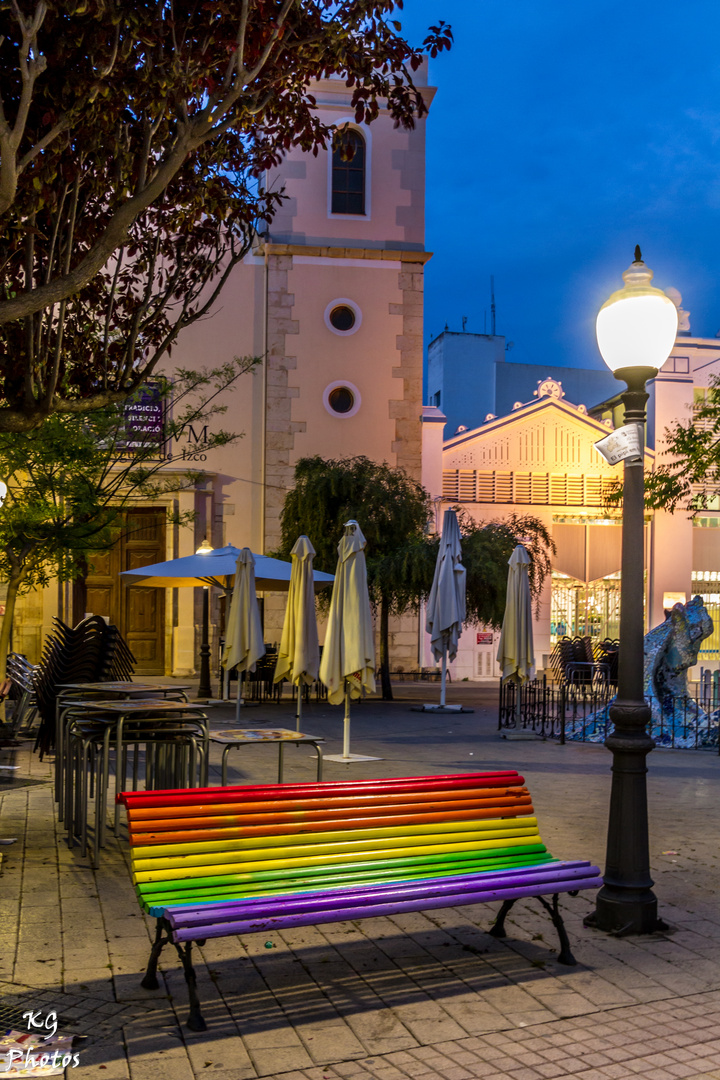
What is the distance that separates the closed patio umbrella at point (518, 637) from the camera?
575 inches

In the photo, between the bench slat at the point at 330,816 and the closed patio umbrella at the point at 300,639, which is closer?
the bench slat at the point at 330,816

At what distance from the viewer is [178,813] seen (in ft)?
15.5

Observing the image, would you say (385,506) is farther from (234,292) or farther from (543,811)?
(543,811)

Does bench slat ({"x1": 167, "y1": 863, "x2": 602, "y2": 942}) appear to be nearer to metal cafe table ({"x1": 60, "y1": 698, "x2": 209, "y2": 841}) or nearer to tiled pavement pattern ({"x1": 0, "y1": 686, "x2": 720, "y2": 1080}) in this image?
tiled pavement pattern ({"x1": 0, "y1": 686, "x2": 720, "y2": 1080})

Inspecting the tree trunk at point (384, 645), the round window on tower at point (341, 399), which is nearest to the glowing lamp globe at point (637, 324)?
the tree trunk at point (384, 645)

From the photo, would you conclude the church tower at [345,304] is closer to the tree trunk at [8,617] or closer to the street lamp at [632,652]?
the tree trunk at [8,617]

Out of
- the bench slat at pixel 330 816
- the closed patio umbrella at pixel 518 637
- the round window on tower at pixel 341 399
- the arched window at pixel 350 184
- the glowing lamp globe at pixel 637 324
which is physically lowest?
the bench slat at pixel 330 816

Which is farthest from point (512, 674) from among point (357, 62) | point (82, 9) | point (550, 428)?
point (550, 428)

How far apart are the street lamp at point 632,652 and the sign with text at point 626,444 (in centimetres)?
3

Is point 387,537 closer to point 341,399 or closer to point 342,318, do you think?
point 341,399

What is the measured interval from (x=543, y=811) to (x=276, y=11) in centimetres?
625

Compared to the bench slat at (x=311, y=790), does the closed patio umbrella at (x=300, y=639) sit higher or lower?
higher

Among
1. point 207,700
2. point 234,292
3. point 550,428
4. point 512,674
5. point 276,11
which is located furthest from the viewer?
point 550,428

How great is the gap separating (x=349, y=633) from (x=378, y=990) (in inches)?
259
